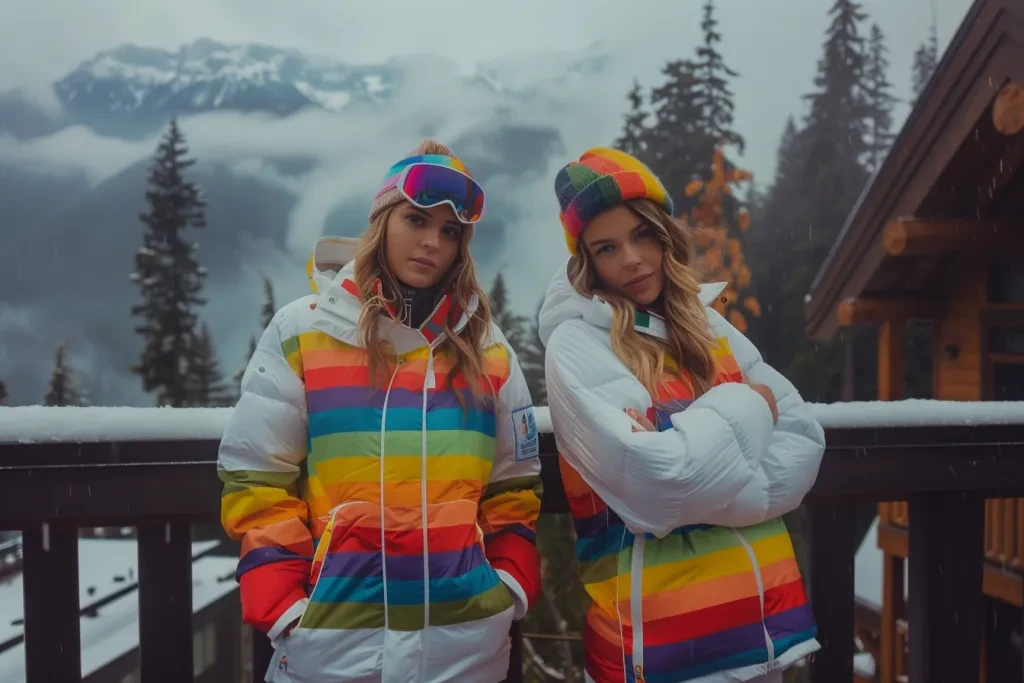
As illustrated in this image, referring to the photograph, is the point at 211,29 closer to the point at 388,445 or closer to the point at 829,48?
the point at 829,48

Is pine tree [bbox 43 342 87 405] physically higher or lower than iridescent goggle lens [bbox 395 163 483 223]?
lower

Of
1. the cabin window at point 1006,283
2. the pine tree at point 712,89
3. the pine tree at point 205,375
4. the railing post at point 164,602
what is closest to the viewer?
the railing post at point 164,602

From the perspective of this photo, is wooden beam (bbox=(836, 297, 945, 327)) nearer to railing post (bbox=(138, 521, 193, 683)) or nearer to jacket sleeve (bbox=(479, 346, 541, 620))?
jacket sleeve (bbox=(479, 346, 541, 620))

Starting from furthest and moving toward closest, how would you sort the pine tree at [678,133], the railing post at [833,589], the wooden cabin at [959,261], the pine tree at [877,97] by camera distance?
the pine tree at [877,97], the pine tree at [678,133], the wooden cabin at [959,261], the railing post at [833,589]

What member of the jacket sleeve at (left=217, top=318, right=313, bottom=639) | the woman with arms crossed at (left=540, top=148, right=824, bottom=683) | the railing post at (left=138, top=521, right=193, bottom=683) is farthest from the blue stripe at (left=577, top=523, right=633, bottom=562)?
the railing post at (left=138, top=521, right=193, bottom=683)

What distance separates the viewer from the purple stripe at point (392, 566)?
101cm

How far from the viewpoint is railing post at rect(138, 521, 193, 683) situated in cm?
120

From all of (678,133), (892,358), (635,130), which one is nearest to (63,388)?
(635,130)

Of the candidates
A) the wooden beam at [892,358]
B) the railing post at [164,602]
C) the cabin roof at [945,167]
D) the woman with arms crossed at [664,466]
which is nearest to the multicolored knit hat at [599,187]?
the woman with arms crossed at [664,466]

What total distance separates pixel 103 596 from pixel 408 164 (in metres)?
7.07

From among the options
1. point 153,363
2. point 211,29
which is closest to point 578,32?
point 211,29

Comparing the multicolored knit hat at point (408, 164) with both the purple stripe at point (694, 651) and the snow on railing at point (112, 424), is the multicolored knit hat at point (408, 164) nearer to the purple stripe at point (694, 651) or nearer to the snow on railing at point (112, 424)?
the snow on railing at point (112, 424)

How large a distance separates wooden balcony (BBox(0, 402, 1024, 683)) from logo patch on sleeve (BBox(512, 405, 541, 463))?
0.39 ft

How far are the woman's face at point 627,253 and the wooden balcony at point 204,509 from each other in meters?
0.31
